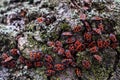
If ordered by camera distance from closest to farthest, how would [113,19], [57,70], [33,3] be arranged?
[57,70] < [113,19] < [33,3]

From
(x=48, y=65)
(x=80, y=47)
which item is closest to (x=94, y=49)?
(x=80, y=47)

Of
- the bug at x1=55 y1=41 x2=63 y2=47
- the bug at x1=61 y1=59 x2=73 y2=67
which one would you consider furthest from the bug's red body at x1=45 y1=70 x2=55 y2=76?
the bug at x1=55 y1=41 x2=63 y2=47

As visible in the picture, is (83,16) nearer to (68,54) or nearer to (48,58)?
(68,54)

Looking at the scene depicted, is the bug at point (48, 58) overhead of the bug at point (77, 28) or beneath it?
beneath

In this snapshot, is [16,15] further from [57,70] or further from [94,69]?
[94,69]

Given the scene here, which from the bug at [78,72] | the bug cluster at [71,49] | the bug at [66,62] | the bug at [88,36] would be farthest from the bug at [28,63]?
the bug at [88,36]

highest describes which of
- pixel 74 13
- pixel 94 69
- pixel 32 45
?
pixel 74 13

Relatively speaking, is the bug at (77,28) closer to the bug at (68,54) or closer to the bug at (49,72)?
the bug at (68,54)

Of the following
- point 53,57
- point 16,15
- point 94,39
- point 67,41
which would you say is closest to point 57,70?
point 53,57

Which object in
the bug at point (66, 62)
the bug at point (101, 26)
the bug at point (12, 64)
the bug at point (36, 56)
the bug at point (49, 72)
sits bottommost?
the bug at point (49, 72)

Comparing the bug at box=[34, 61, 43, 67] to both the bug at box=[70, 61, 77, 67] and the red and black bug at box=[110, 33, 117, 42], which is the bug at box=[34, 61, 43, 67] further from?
the red and black bug at box=[110, 33, 117, 42]

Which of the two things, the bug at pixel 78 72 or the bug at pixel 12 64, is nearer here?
the bug at pixel 78 72
